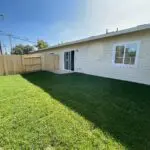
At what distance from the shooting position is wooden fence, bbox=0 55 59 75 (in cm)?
992

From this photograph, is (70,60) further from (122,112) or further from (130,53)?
(122,112)

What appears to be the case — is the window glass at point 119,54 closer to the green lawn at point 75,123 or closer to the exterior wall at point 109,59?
the exterior wall at point 109,59

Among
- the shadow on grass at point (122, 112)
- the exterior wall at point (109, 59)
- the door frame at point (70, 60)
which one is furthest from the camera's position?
the door frame at point (70, 60)

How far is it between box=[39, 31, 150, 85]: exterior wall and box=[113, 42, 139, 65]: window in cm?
22

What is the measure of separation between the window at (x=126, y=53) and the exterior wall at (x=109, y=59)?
22cm

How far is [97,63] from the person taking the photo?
795 cm

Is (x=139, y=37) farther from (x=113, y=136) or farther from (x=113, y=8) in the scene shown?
(x=113, y=136)

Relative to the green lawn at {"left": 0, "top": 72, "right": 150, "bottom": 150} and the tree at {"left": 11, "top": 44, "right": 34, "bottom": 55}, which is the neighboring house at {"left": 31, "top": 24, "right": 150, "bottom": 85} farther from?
the tree at {"left": 11, "top": 44, "right": 34, "bottom": 55}

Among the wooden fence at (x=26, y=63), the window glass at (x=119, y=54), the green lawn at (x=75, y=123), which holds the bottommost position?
the green lawn at (x=75, y=123)

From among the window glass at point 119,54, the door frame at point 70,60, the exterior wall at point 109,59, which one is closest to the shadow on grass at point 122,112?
the exterior wall at point 109,59

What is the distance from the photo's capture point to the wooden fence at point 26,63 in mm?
9920

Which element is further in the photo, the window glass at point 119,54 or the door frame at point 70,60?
the door frame at point 70,60

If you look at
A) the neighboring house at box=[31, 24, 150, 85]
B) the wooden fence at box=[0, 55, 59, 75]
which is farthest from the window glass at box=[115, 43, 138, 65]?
the wooden fence at box=[0, 55, 59, 75]

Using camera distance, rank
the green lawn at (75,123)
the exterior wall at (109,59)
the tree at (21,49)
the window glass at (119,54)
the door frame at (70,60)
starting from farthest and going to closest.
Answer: the tree at (21,49) < the door frame at (70,60) < the window glass at (119,54) < the exterior wall at (109,59) < the green lawn at (75,123)
